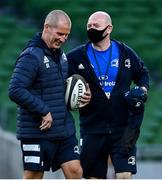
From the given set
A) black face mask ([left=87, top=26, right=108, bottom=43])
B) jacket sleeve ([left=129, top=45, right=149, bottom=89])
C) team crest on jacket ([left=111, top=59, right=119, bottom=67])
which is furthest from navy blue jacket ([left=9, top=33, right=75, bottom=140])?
jacket sleeve ([left=129, top=45, right=149, bottom=89])

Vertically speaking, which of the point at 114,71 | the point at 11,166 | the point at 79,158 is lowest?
the point at 11,166

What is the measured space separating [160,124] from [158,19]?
2201 mm

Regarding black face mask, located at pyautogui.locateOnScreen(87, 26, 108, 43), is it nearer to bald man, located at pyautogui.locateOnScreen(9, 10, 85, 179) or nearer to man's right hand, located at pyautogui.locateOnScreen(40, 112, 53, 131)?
bald man, located at pyautogui.locateOnScreen(9, 10, 85, 179)

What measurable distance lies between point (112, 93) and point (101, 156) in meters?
0.61

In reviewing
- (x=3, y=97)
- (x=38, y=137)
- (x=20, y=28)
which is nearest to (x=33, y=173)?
(x=38, y=137)

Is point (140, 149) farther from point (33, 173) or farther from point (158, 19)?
point (33, 173)

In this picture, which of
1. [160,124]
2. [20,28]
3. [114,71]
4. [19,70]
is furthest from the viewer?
[20,28]

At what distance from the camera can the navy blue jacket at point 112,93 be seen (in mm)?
7250

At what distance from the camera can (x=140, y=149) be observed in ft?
38.5

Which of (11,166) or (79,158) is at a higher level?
(79,158)

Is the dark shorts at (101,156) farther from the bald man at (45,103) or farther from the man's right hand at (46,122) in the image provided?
the man's right hand at (46,122)

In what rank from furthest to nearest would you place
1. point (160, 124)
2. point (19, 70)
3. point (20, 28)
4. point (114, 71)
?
point (20, 28), point (160, 124), point (114, 71), point (19, 70)

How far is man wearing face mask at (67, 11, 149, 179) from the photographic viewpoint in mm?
7215

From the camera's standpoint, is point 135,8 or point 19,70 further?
point 135,8
